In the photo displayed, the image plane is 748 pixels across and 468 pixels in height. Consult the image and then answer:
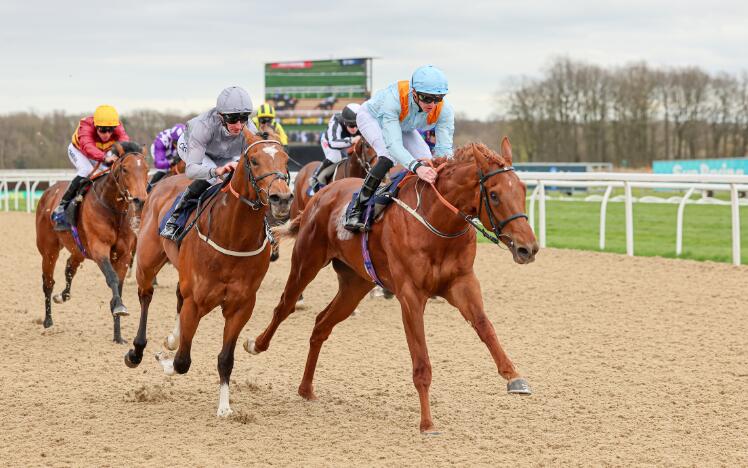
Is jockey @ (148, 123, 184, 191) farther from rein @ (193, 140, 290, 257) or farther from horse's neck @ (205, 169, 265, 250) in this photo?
horse's neck @ (205, 169, 265, 250)

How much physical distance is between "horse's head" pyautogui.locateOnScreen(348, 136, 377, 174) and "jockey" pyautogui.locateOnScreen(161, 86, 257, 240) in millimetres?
3265

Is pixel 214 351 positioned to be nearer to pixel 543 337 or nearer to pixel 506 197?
pixel 543 337

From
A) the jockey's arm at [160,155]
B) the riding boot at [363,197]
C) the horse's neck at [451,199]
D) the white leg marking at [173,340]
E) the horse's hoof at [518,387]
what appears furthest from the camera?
the jockey's arm at [160,155]

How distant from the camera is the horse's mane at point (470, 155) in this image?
480 centimetres

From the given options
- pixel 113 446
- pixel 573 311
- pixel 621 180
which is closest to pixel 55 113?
pixel 621 180

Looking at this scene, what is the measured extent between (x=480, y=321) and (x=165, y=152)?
22.6 feet

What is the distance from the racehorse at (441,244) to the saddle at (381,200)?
0.05 m

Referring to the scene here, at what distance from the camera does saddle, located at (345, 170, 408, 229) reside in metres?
5.46

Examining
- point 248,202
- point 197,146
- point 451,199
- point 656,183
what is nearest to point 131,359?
point 197,146

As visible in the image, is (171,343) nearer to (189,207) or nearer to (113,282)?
(189,207)

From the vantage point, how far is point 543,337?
7621mm

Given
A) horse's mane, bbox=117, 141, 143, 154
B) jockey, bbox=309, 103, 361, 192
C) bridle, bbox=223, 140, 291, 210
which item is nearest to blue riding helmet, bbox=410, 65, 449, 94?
bridle, bbox=223, 140, 291, 210

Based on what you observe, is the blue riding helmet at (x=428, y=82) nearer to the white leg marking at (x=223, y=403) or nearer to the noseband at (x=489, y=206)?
the noseband at (x=489, y=206)

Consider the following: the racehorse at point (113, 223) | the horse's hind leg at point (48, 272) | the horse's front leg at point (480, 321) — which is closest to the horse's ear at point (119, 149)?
the racehorse at point (113, 223)
